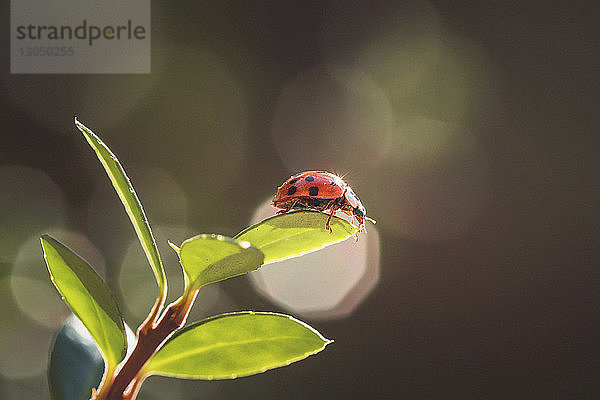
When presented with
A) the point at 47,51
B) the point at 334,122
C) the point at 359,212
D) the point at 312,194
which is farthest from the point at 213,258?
the point at 47,51

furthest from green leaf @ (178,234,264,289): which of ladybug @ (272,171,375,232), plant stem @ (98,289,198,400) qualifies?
ladybug @ (272,171,375,232)

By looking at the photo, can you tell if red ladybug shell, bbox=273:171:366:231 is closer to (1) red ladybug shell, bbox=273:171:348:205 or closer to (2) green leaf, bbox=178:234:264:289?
(1) red ladybug shell, bbox=273:171:348:205

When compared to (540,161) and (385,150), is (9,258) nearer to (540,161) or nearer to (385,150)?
(385,150)

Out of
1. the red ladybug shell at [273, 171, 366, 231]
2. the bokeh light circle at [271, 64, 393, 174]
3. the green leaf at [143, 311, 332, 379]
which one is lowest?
the green leaf at [143, 311, 332, 379]

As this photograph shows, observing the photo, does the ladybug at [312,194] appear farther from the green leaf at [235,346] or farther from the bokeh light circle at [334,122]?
the bokeh light circle at [334,122]

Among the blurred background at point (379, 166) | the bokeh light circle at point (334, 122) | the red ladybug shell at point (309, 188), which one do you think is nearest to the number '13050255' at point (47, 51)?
the blurred background at point (379, 166)

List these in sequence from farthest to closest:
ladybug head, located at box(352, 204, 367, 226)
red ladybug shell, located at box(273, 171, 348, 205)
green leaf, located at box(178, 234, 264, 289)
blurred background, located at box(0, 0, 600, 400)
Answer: blurred background, located at box(0, 0, 600, 400)
ladybug head, located at box(352, 204, 367, 226)
red ladybug shell, located at box(273, 171, 348, 205)
green leaf, located at box(178, 234, 264, 289)

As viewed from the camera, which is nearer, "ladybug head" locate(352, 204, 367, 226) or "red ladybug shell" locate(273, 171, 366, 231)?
"red ladybug shell" locate(273, 171, 366, 231)

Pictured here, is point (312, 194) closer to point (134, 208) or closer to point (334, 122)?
point (134, 208)
